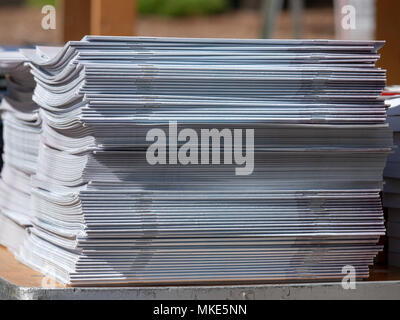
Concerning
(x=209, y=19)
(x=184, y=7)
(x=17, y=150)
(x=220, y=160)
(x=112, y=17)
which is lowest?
(x=220, y=160)

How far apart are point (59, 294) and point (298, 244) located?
819 mm

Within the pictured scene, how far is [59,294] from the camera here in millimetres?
2766

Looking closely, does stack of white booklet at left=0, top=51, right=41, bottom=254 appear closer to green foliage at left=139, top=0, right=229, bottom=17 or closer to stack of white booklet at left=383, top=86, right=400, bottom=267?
stack of white booklet at left=383, top=86, right=400, bottom=267

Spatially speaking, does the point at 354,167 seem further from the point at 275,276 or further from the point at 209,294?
the point at 209,294

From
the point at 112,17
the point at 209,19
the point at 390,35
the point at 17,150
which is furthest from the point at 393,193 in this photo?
the point at 209,19

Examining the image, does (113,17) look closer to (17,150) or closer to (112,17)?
(112,17)

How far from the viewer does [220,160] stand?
9.58 feet

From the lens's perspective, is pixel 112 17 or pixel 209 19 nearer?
pixel 112 17

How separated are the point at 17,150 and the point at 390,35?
1999 millimetres

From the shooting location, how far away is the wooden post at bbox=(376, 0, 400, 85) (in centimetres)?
451

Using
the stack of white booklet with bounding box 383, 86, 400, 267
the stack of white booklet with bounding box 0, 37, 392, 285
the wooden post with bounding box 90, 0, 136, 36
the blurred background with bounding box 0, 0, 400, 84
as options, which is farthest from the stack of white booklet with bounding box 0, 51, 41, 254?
the blurred background with bounding box 0, 0, 400, 84

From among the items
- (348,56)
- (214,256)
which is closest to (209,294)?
(214,256)

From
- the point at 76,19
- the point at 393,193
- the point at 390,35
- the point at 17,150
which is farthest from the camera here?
the point at 76,19

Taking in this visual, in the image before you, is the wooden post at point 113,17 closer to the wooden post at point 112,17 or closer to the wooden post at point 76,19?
the wooden post at point 112,17
